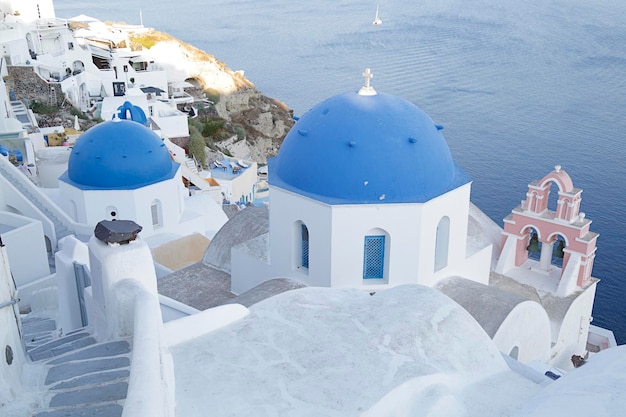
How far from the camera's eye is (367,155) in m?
8.12

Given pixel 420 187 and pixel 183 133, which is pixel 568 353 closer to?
pixel 420 187

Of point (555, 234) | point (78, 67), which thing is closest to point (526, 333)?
point (555, 234)

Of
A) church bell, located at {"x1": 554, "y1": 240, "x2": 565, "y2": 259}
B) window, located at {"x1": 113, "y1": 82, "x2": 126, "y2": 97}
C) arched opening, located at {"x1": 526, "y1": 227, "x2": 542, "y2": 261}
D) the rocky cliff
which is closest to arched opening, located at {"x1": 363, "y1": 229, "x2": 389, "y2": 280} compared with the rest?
arched opening, located at {"x1": 526, "y1": 227, "x2": 542, "y2": 261}

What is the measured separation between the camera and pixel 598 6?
6238 centimetres

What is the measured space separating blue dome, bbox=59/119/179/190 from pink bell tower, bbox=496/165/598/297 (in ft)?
22.9

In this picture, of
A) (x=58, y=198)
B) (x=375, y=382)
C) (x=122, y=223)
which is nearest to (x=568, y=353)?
(x=375, y=382)

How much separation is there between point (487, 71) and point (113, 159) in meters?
33.8

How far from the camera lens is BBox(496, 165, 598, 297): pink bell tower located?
34.9 ft

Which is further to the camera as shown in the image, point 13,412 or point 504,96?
point 504,96

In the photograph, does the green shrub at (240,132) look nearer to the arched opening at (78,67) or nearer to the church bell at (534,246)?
the arched opening at (78,67)

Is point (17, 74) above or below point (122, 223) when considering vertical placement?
below

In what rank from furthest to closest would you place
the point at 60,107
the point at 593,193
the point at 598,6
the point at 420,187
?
the point at 598,6 < the point at 60,107 < the point at 593,193 < the point at 420,187

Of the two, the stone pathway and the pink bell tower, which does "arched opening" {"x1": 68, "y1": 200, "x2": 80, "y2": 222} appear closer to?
the stone pathway

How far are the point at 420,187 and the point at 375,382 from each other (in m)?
4.13
